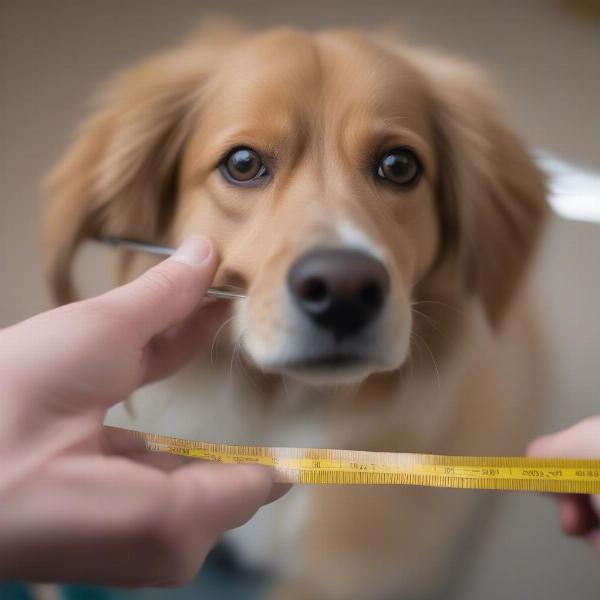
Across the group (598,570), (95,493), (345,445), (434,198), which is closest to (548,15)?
(434,198)

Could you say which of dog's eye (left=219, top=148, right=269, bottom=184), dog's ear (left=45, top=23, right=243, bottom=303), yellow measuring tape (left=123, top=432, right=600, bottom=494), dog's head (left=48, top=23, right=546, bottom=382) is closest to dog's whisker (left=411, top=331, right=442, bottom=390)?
dog's head (left=48, top=23, right=546, bottom=382)

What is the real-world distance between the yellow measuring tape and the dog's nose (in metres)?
0.28

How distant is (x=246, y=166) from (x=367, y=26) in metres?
1.04

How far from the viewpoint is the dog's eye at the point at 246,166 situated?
1.06 meters

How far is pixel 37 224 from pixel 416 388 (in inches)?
45.2

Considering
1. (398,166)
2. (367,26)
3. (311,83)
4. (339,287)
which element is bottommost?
(339,287)

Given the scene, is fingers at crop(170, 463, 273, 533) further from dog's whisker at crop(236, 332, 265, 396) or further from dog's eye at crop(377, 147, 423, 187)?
dog's eye at crop(377, 147, 423, 187)

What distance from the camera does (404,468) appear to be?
1.05 meters

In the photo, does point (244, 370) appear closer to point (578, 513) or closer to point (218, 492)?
point (218, 492)

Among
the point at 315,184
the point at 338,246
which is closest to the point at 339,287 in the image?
the point at 338,246

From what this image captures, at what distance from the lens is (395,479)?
1.04 metres

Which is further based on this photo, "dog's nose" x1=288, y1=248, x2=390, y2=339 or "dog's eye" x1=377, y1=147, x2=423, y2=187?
"dog's eye" x1=377, y1=147, x2=423, y2=187

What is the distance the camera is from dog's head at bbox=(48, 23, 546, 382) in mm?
907

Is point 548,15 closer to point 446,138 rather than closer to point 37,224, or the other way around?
point 446,138
